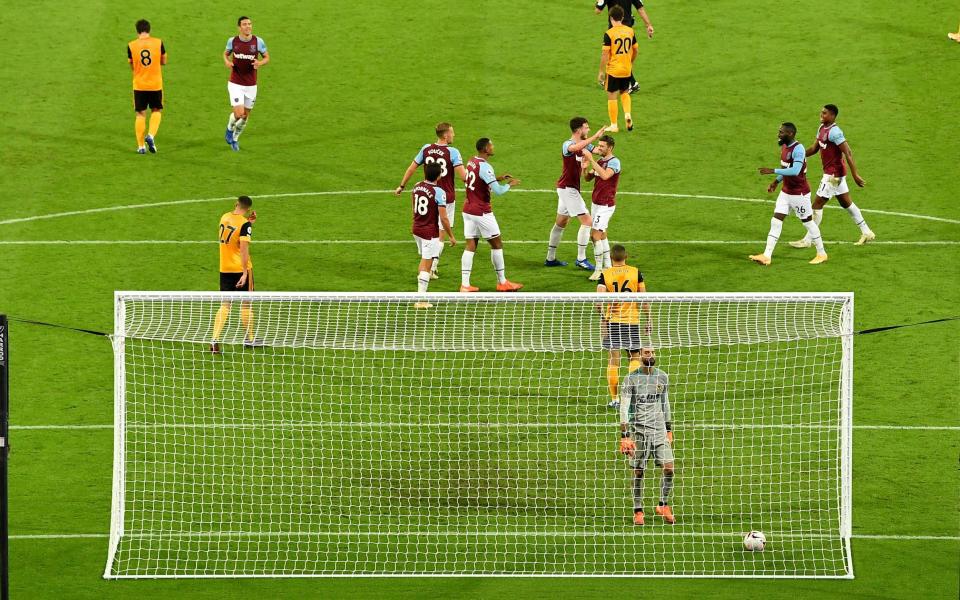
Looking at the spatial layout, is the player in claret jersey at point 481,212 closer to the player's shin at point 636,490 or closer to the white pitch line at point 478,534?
the player's shin at point 636,490

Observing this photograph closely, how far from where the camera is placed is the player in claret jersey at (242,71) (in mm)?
27578

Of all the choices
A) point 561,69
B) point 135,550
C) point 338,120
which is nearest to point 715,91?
point 561,69

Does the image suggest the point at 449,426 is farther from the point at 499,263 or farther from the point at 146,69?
the point at 146,69

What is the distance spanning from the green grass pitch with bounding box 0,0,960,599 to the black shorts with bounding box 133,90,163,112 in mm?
938

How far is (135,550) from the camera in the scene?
16797 millimetres

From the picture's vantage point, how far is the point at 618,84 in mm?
28219

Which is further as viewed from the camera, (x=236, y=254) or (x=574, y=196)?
(x=574, y=196)

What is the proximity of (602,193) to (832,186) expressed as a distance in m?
3.58

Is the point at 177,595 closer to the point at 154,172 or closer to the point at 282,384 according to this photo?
the point at 282,384

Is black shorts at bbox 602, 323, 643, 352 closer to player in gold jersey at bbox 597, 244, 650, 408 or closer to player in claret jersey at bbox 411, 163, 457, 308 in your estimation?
player in gold jersey at bbox 597, 244, 650, 408

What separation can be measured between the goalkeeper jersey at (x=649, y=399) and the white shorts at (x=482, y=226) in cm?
566

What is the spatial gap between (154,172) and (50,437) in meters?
9.05

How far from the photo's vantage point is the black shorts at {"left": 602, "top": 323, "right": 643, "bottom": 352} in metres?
17.7

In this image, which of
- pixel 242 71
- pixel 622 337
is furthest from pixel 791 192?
pixel 242 71
